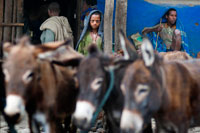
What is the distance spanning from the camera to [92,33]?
767 centimetres

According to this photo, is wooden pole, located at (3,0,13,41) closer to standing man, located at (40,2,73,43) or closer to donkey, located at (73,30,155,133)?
standing man, located at (40,2,73,43)

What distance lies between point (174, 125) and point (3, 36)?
5.55m

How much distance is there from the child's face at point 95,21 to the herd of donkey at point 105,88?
2.32 metres

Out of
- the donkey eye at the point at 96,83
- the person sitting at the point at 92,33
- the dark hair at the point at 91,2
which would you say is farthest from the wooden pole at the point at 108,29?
the donkey eye at the point at 96,83

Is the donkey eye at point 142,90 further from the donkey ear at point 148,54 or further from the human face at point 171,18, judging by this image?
the human face at point 171,18

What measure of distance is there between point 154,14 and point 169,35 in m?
0.83

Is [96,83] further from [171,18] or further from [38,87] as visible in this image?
[171,18]

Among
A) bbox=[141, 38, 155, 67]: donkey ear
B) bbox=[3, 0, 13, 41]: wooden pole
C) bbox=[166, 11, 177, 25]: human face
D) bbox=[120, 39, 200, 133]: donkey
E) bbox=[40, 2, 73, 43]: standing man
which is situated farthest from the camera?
bbox=[166, 11, 177, 25]: human face

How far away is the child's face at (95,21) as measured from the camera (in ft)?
24.5

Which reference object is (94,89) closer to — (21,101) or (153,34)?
(21,101)

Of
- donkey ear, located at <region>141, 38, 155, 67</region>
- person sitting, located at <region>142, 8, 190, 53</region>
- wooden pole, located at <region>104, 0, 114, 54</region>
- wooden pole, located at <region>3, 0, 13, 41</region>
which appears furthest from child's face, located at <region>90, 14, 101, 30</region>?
donkey ear, located at <region>141, 38, 155, 67</region>

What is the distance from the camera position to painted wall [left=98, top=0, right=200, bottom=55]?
32.0 ft

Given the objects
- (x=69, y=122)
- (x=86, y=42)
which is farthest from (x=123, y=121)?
(x=86, y=42)

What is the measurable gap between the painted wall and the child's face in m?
2.28
